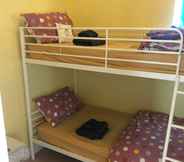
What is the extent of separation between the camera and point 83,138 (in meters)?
2.26

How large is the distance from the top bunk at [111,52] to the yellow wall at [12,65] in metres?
0.12

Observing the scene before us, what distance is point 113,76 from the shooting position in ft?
9.70

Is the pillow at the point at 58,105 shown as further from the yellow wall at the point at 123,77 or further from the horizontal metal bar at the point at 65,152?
the yellow wall at the point at 123,77

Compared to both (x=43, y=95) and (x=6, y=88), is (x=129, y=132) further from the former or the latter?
(x=6, y=88)

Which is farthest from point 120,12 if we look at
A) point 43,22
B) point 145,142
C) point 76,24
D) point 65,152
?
point 65,152

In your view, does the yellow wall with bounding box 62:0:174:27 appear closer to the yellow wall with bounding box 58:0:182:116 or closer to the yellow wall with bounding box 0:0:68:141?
the yellow wall with bounding box 58:0:182:116

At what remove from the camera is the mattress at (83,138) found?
2.13m

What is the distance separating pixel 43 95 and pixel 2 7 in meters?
1.15

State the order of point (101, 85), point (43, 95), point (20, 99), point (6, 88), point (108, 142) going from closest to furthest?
point (108, 142), point (6, 88), point (20, 99), point (43, 95), point (101, 85)

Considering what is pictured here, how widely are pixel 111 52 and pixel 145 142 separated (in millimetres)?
917

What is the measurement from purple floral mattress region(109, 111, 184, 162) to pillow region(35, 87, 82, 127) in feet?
2.69

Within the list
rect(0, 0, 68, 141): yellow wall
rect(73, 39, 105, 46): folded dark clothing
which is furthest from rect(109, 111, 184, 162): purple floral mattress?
rect(0, 0, 68, 141): yellow wall

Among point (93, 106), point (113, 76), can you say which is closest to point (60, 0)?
point (113, 76)

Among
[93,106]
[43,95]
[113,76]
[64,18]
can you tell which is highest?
[64,18]
